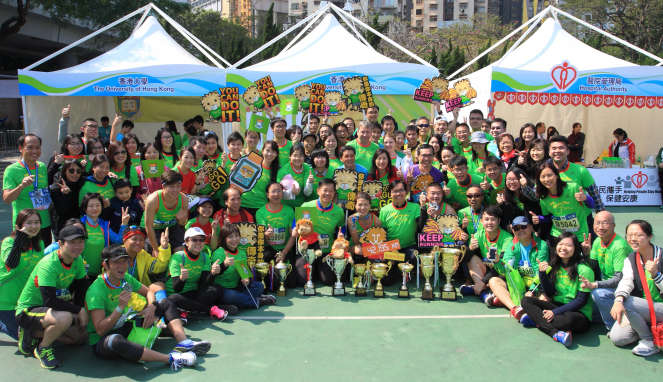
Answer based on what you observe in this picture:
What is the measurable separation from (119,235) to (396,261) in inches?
113

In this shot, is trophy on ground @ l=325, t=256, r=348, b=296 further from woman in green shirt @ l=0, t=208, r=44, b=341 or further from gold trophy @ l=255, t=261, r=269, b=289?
woman in green shirt @ l=0, t=208, r=44, b=341

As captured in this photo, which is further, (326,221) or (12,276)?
(326,221)

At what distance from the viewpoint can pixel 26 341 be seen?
146 inches

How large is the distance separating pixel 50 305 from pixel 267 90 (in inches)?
174

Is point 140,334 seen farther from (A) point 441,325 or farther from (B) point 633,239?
(B) point 633,239

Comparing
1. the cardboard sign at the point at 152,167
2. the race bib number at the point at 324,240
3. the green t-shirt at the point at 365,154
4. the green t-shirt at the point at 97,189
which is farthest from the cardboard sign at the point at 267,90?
the green t-shirt at the point at 97,189

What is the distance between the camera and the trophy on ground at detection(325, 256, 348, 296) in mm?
5023

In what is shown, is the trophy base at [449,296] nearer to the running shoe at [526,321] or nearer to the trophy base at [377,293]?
the trophy base at [377,293]

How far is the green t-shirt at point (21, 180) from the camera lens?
4.79 meters

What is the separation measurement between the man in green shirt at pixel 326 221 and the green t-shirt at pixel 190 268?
3.78 feet

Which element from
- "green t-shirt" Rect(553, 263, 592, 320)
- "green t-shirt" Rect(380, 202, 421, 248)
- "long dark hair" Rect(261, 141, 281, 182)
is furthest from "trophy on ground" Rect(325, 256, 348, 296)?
"green t-shirt" Rect(553, 263, 592, 320)

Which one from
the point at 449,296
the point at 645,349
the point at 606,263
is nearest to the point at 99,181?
the point at 449,296

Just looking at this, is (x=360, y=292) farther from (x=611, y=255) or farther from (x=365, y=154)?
(x=611, y=255)

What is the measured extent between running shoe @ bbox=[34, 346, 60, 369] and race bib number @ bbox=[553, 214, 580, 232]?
447 cm
